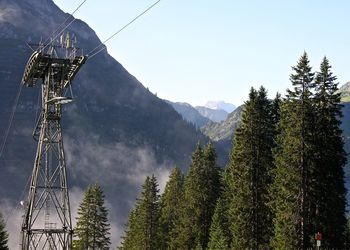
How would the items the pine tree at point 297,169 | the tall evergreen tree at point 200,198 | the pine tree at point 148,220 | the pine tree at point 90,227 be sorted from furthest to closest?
1. the pine tree at point 148,220
2. the pine tree at point 90,227
3. the tall evergreen tree at point 200,198
4. the pine tree at point 297,169

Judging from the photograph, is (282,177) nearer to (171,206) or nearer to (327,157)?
(327,157)

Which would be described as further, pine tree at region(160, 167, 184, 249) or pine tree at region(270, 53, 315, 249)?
pine tree at region(160, 167, 184, 249)

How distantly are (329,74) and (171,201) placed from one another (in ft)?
124

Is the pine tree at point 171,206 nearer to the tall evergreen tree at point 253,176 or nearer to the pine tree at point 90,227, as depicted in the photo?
the pine tree at point 90,227

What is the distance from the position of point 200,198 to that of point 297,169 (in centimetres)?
2378

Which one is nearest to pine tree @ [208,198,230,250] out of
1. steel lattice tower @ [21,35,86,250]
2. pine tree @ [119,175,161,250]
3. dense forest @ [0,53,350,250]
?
dense forest @ [0,53,350,250]

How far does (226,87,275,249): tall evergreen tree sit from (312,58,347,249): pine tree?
602 centimetres

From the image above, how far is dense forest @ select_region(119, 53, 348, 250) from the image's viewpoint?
1373 inches

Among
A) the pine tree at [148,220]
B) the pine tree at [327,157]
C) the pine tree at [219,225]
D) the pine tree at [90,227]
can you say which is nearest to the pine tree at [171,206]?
the pine tree at [148,220]

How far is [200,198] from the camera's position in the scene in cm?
5756

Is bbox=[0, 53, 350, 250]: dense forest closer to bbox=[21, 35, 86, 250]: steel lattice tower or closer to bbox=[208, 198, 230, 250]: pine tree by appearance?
bbox=[208, 198, 230, 250]: pine tree

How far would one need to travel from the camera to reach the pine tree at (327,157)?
35.2 metres

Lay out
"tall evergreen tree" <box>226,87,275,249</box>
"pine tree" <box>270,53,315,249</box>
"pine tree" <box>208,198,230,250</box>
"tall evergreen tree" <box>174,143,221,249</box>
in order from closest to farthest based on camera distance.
Answer: "pine tree" <box>270,53,315,249</box> → "tall evergreen tree" <box>226,87,275,249</box> → "pine tree" <box>208,198,230,250</box> → "tall evergreen tree" <box>174,143,221,249</box>

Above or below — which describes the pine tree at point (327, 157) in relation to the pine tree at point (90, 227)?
above
